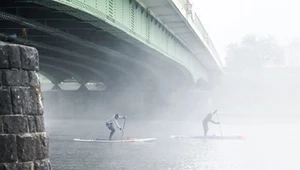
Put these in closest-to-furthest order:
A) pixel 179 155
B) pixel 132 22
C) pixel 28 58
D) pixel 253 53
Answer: pixel 28 58
pixel 132 22
pixel 179 155
pixel 253 53

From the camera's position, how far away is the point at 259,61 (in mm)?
109688

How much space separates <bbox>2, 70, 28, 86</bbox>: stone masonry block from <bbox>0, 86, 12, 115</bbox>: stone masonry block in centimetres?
12

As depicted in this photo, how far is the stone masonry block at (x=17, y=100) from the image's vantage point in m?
8.82

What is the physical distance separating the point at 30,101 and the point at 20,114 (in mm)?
367

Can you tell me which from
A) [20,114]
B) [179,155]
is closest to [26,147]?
[20,114]

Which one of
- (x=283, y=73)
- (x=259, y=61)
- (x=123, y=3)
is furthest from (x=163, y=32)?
(x=259, y=61)

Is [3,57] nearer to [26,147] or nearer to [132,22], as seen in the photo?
[26,147]

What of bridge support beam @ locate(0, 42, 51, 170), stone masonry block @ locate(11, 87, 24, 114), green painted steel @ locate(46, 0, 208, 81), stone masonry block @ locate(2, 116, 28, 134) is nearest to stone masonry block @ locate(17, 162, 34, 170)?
bridge support beam @ locate(0, 42, 51, 170)

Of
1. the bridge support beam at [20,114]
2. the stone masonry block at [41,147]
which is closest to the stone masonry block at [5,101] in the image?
the bridge support beam at [20,114]

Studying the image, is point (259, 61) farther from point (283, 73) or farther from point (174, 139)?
point (174, 139)

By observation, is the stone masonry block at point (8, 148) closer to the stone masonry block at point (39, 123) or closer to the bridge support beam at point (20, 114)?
A: the bridge support beam at point (20, 114)

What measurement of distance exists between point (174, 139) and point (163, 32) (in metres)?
7.28

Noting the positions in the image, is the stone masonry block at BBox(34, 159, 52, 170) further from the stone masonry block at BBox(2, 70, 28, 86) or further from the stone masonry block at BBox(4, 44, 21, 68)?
the stone masonry block at BBox(4, 44, 21, 68)

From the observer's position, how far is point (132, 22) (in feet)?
77.5
